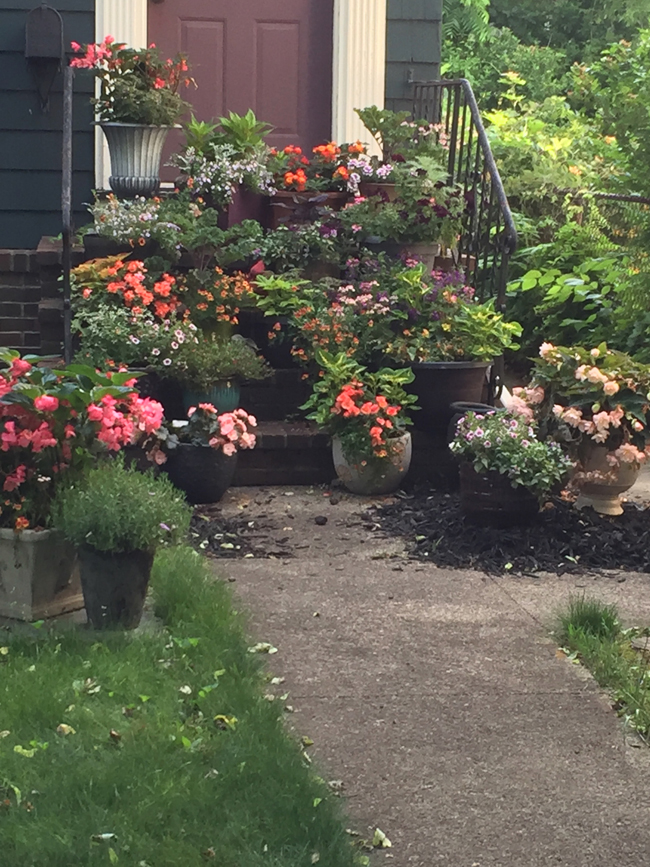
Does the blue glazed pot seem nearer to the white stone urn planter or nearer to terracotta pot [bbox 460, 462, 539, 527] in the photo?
terracotta pot [bbox 460, 462, 539, 527]

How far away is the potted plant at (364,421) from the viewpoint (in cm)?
529

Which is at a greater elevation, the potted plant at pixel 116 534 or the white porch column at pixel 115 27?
the white porch column at pixel 115 27

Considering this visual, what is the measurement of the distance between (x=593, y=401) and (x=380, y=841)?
2.95 meters

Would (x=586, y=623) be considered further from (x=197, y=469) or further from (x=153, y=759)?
(x=197, y=469)

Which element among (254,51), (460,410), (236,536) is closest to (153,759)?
(236,536)

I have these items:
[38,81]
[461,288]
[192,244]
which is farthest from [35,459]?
[38,81]

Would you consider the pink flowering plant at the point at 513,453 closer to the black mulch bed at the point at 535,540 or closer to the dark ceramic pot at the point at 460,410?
the black mulch bed at the point at 535,540

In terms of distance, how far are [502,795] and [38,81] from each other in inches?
213

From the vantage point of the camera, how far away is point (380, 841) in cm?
245

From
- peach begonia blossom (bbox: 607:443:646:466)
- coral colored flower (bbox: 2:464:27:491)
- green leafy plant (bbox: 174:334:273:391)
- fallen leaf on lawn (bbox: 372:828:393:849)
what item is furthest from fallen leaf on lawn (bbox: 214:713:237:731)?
green leafy plant (bbox: 174:334:273:391)

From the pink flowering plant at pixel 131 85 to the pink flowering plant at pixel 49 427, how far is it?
10.1ft

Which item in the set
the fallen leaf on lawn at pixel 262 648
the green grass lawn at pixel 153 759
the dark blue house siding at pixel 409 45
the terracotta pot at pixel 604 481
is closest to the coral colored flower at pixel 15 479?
the green grass lawn at pixel 153 759

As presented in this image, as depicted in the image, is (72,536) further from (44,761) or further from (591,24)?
(591,24)

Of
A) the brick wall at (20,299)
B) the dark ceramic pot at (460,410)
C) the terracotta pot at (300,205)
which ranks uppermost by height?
the terracotta pot at (300,205)
